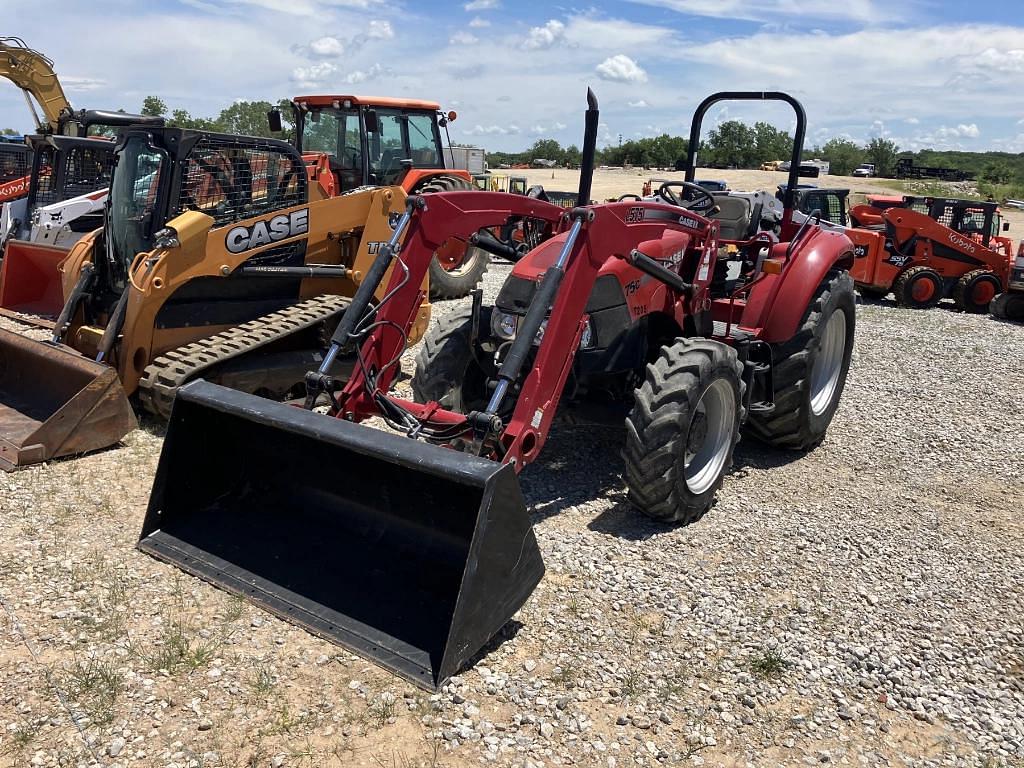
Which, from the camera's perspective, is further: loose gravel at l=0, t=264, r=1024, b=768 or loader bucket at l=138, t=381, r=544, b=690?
loader bucket at l=138, t=381, r=544, b=690

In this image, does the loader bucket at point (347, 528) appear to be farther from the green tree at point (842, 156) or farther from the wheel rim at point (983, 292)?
the green tree at point (842, 156)

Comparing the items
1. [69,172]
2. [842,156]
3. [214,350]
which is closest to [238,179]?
[214,350]

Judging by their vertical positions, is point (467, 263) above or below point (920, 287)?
below

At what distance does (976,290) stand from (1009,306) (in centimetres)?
68

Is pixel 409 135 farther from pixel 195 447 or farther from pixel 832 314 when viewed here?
Answer: pixel 195 447

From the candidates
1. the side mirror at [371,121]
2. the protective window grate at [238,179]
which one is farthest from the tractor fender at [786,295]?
the side mirror at [371,121]

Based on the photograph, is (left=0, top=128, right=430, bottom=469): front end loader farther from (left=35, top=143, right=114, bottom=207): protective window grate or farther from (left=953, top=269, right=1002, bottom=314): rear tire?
(left=953, top=269, right=1002, bottom=314): rear tire

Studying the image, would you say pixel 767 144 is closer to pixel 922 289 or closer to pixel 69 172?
pixel 922 289

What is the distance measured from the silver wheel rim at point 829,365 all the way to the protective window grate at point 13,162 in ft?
39.9

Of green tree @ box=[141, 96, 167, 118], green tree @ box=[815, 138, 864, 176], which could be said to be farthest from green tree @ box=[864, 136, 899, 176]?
green tree @ box=[141, 96, 167, 118]

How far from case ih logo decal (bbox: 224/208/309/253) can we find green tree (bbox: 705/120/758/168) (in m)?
33.3

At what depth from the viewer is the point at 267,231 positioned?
678cm

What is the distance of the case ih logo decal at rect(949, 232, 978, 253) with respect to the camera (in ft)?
46.5

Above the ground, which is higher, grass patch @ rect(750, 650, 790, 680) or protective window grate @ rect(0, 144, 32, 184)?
protective window grate @ rect(0, 144, 32, 184)
